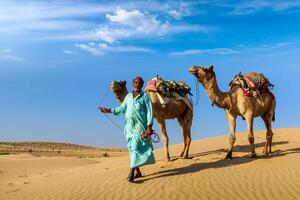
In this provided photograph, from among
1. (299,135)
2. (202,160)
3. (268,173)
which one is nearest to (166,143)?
(202,160)

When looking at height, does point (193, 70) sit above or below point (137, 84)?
above

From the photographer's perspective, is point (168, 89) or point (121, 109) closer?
point (121, 109)

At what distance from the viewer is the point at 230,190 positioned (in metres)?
10.9

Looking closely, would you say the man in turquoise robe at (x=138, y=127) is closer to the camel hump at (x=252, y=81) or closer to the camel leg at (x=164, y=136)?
the camel leg at (x=164, y=136)

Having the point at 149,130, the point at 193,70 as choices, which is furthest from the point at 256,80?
the point at 149,130

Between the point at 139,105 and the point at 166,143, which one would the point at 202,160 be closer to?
the point at 166,143

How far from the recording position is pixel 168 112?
15.6 meters

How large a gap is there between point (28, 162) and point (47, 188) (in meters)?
10.9

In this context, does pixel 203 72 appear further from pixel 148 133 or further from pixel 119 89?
pixel 148 133

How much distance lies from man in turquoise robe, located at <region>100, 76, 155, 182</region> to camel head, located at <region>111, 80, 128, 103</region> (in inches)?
85.3

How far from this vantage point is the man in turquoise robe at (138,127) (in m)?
11.2

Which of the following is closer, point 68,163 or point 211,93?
→ point 211,93

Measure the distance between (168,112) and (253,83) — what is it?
9.26 feet

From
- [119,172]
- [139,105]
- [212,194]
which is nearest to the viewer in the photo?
[212,194]
